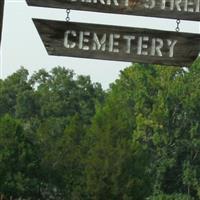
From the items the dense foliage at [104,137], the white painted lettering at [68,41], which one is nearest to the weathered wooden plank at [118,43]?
the white painted lettering at [68,41]

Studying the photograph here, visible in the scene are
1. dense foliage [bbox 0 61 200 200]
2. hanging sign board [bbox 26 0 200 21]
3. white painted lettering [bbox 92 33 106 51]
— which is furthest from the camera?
dense foliage [bbox 0 61 200 200]

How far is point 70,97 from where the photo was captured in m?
94.4

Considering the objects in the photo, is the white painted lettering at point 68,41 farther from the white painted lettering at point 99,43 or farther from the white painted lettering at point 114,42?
the white painted lettering at point 114,42

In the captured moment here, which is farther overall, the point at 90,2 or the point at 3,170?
the point at 3,170

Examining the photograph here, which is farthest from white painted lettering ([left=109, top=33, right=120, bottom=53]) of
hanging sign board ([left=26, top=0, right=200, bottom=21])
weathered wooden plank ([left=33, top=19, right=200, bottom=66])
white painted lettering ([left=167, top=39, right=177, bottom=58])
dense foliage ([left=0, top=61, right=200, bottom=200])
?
dense foliage ([left=0, top=61, right=200, bottom=200])

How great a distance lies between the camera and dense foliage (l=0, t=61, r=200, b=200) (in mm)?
60219

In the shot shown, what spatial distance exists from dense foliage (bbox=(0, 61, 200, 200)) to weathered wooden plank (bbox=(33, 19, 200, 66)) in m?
52.3

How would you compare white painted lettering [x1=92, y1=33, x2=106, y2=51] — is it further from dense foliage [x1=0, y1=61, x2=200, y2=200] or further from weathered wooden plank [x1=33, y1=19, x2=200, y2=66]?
dense foliage [x1=0, y1=61, x2=200, y2=200]

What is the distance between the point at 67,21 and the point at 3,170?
5549cm

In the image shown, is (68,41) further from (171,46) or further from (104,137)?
(104,137)

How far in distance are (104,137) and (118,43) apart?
53.6m

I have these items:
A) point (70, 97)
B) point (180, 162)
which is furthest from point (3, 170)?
point (70, 97)

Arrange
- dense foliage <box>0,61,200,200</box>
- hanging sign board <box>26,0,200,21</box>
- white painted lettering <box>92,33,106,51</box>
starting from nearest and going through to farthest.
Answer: hanging sign board <box>26,0,200,21</box>
white painted lettering <box>92,33,106,51</box>
dense foliage <box>0,61,200,200</box>

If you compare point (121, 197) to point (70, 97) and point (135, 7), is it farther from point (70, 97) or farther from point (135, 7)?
point (135, 7)
